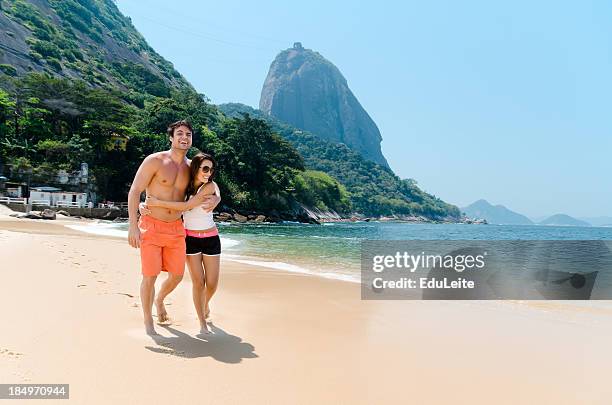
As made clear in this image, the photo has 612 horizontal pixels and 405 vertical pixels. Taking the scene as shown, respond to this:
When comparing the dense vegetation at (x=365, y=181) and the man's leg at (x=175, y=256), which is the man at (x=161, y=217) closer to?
the man's leg at (x=175, y=256)

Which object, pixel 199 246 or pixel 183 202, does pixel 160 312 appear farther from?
pixel 183 202

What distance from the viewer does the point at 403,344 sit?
13.4 ft

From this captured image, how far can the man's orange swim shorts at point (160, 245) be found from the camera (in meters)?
4.12

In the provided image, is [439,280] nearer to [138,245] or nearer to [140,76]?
[138,245]

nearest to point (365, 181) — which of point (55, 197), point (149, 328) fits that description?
point (55, 197)

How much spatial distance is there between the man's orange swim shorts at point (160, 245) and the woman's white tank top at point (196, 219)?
7 centimetres

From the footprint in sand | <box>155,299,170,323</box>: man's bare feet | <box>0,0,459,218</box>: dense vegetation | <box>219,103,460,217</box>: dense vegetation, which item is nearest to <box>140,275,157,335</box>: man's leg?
<box>155,299,170,323</box>: man's bare feet

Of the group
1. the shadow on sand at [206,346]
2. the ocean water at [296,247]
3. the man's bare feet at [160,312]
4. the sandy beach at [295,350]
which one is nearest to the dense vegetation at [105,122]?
the ocean water at [296,247]

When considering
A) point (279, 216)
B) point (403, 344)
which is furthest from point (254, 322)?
point (279, 216)

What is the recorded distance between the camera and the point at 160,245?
163 inches

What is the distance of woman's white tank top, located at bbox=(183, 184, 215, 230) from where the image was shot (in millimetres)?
4250

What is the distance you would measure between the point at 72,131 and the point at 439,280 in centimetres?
5591

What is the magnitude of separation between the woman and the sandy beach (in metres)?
0.40

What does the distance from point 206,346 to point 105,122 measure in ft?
185
